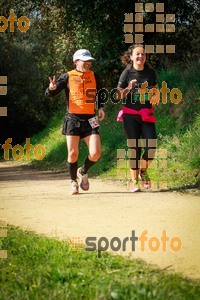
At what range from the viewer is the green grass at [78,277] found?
4059 mm

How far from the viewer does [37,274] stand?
461 cm

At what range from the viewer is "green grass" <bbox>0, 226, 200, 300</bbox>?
4.06 meters

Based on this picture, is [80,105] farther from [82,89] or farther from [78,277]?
[78,277]

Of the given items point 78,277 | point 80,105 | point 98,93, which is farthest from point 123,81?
point 78,277

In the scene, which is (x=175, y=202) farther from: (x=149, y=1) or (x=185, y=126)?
(x=149, y=1)

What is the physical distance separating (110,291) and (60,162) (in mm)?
14859
